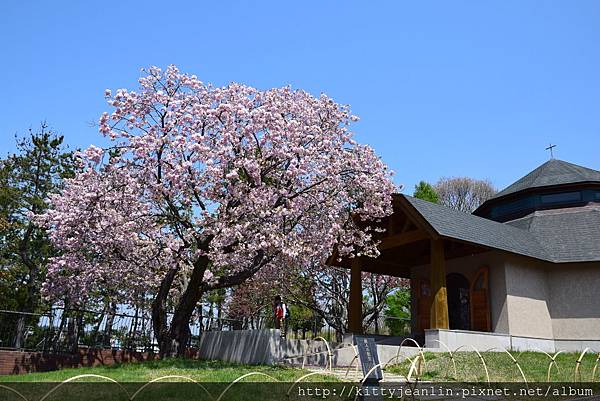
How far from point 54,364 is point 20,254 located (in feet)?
29.5

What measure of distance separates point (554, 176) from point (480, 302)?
8.25 meters

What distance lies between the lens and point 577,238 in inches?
755

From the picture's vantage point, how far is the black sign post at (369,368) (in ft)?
24.9

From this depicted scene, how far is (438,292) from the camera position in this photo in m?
15.6

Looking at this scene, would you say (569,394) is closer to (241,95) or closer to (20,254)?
(241,95)

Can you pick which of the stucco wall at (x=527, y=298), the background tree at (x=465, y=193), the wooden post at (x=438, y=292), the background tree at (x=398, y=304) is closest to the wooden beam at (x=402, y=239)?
→ the wooden post at (x=438, y=292)

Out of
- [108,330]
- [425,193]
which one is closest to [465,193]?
[425,193]

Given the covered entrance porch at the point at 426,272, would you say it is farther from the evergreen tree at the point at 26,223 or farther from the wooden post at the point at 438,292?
the evergreen tree at the point at 26,223

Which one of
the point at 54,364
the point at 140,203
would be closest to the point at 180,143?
the point at 140,203

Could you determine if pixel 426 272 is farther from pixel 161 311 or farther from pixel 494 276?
pixel 161 311

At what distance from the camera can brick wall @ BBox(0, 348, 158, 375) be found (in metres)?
15.9

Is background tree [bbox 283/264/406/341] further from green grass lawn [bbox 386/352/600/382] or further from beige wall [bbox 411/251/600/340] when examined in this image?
green grass lawn [bbox 386/352/600/382]

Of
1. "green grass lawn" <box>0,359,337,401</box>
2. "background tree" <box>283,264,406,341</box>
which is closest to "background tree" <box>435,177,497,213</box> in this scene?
"background tree" <box>283,264,406,341</box>

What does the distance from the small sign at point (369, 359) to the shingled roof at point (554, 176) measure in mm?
16248
